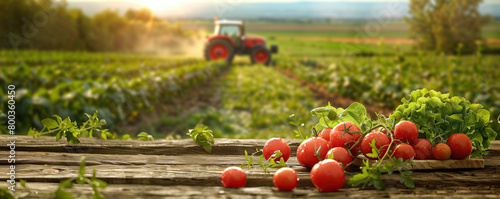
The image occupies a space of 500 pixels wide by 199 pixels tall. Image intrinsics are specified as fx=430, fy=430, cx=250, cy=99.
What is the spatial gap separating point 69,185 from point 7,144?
1236 millimetres

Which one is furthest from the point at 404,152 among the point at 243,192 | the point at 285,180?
the point at 243,192

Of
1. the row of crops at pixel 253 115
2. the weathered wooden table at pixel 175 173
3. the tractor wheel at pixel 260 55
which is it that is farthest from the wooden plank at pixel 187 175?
the tractor wheel at pixel 260 55

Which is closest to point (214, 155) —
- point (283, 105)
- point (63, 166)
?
point (63, 166)

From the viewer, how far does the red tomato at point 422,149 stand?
6.60 feet

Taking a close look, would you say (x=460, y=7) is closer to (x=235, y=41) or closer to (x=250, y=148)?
(x=235, y=41)

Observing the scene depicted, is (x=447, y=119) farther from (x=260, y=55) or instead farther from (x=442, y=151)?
(x=260, y=55)

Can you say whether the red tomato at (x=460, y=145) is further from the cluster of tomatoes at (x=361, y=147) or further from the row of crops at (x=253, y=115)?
the row of crops at (x=253, y=115)

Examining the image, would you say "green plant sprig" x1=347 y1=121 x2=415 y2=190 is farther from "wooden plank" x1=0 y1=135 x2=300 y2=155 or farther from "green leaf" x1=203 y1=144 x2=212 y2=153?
"green leaf" x1=203 y1=144 x2=212 y2=153

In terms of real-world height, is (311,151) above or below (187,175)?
above

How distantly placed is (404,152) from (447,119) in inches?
15.3

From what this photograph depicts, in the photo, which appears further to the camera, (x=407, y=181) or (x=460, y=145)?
(x=460, y=145)

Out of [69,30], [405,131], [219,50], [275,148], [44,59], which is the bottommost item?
[275,148]

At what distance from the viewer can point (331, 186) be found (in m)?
1.69

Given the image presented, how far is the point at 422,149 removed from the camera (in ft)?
6.59
